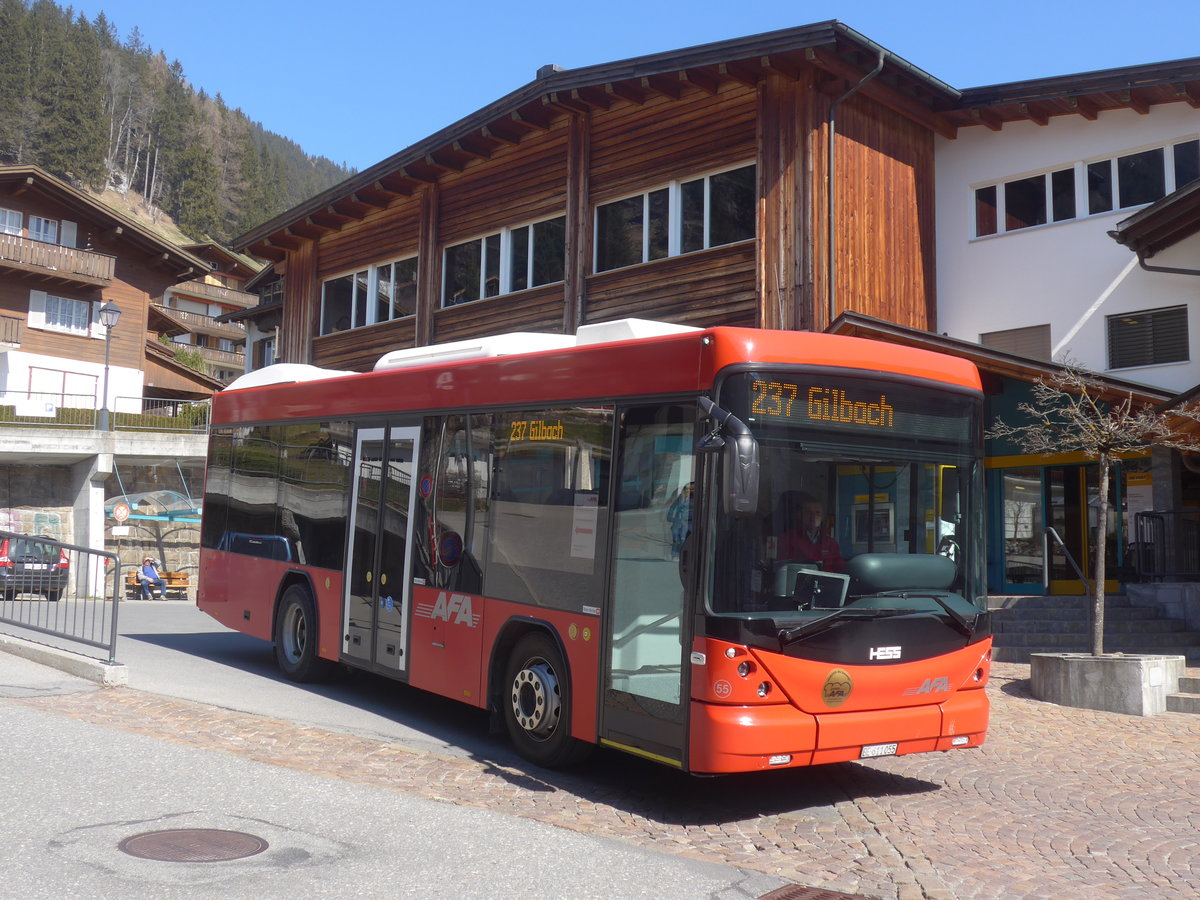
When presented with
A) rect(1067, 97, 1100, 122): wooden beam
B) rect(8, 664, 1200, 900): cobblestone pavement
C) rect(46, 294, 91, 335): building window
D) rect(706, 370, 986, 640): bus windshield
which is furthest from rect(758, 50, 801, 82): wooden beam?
rect(46, 294, 91, 335): building window

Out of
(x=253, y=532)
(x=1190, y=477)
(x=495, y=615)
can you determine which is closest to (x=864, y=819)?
(x=495, y=615)

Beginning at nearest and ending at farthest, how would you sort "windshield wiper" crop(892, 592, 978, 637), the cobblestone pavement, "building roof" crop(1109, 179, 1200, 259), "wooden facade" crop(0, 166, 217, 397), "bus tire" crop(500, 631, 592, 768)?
the cobblestone pavement → "windshield wiper" crop(892, 592, 978, 637) → "bus tire" crop(500, 631, 592, 768) → "building roof" crop(1109, 179, 1200, 259) → "wooden facade" crop(0, 166, 217, 397)

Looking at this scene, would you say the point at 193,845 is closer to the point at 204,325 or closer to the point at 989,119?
the point at 989,119

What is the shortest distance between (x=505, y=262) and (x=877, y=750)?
16.8 meters

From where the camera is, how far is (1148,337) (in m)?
18.2

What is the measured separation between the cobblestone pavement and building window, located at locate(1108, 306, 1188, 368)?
9.61 metres

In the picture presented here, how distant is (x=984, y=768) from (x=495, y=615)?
12.2ft

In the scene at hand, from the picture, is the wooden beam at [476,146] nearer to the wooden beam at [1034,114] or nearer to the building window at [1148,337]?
the wooden beam at [1034,114]

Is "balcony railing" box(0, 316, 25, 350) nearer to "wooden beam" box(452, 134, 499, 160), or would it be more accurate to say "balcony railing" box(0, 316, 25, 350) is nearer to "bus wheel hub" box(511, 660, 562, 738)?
"wooden beam" box(452, 134, 499, 160)

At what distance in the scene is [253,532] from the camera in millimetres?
12547

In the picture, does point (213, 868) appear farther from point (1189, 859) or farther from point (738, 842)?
point (1189, 859)

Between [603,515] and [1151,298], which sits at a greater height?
[1151,298]

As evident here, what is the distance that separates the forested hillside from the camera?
10106 centimetres

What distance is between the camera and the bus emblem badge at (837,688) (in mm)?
6695
